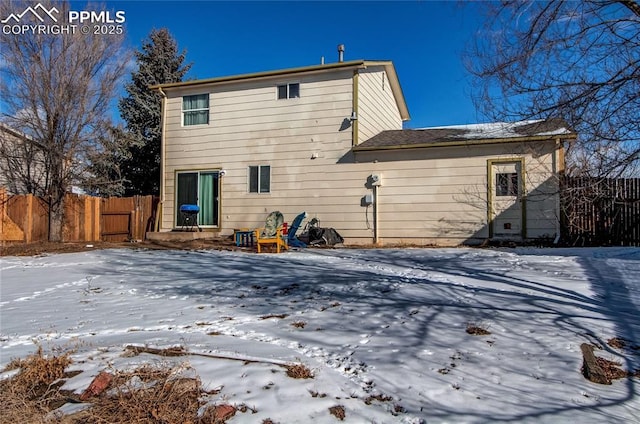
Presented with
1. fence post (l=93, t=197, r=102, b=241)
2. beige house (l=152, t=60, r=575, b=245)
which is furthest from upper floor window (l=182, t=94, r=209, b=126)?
fence post (l=93, t=197, r=102, b=241)

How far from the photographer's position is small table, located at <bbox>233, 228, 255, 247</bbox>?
38.8ft

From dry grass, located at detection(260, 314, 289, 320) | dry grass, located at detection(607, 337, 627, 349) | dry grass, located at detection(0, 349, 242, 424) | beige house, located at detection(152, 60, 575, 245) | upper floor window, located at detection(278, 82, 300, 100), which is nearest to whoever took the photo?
dry grass, located at detection(0, 349, 242, 424)

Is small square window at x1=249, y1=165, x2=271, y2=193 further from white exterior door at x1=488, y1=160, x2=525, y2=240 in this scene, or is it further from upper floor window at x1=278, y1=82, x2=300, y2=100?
white exterior door at x1=488, y1=160, x2=525, y2=240

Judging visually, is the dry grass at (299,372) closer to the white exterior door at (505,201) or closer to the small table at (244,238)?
the small table at (244,238)

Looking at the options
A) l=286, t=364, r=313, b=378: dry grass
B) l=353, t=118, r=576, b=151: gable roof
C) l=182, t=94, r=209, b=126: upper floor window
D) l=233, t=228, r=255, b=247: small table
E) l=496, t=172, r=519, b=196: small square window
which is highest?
l=182, t=94, r=209, b=126: upper floor window

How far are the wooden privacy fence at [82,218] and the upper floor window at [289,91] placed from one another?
5968 mm

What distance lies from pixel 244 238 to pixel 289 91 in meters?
4.81

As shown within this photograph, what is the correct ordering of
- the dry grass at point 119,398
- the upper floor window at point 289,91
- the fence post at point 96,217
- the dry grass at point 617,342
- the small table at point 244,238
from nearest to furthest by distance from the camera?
the dry grass at point 119,398 < the dry grass at point 617,342 < the small table at point 244,238 < the upper floor window at point 289,91 < the fence post at point 96,217

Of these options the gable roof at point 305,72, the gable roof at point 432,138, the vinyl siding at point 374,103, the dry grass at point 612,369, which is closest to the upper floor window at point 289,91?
the gable roof at point 305,72

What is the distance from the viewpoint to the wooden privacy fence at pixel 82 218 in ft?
43.5

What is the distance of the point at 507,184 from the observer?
36.0ft

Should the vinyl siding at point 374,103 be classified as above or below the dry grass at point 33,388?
above

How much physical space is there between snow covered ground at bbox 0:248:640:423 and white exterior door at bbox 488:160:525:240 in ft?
9.53

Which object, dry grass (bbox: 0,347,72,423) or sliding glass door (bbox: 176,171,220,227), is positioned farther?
sliding glass door (bbox: 176,171,220,227)
